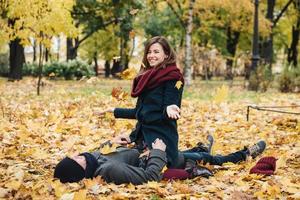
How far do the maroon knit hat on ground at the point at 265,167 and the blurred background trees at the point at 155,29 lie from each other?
300cm

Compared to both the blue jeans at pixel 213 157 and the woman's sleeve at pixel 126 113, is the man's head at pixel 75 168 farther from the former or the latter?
the blue jeans at pixel 213 157

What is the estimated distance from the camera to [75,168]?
13.3 ft

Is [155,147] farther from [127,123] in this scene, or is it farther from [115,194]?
[127,123]

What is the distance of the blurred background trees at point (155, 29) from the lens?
13.4m

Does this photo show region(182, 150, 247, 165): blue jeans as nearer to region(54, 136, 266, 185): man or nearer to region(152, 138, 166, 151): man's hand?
region(54, 136, 266, 185): man

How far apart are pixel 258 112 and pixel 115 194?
7.08m

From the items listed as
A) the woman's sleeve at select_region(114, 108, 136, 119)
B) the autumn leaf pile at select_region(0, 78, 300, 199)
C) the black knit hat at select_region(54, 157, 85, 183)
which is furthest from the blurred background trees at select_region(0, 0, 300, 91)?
the black knit hat at select_region(54, 157, 85, 183)

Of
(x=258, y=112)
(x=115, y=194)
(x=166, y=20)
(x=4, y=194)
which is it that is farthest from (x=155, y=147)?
(x=166, y=20)

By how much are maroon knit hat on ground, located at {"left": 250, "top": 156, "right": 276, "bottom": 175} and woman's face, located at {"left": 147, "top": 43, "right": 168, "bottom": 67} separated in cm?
133

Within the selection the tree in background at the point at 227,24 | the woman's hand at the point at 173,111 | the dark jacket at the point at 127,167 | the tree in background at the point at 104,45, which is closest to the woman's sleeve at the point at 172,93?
the woman's hand at the point at 173,111

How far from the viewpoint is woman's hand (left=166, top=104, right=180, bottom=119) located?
13.9 feet

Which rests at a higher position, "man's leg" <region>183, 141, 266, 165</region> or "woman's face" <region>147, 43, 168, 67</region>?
"woman's face" <region>147, 43, 168, 67</region>

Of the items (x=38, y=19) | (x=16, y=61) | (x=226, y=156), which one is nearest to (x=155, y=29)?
(x=16, y=61)

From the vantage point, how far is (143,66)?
4.83 meters
